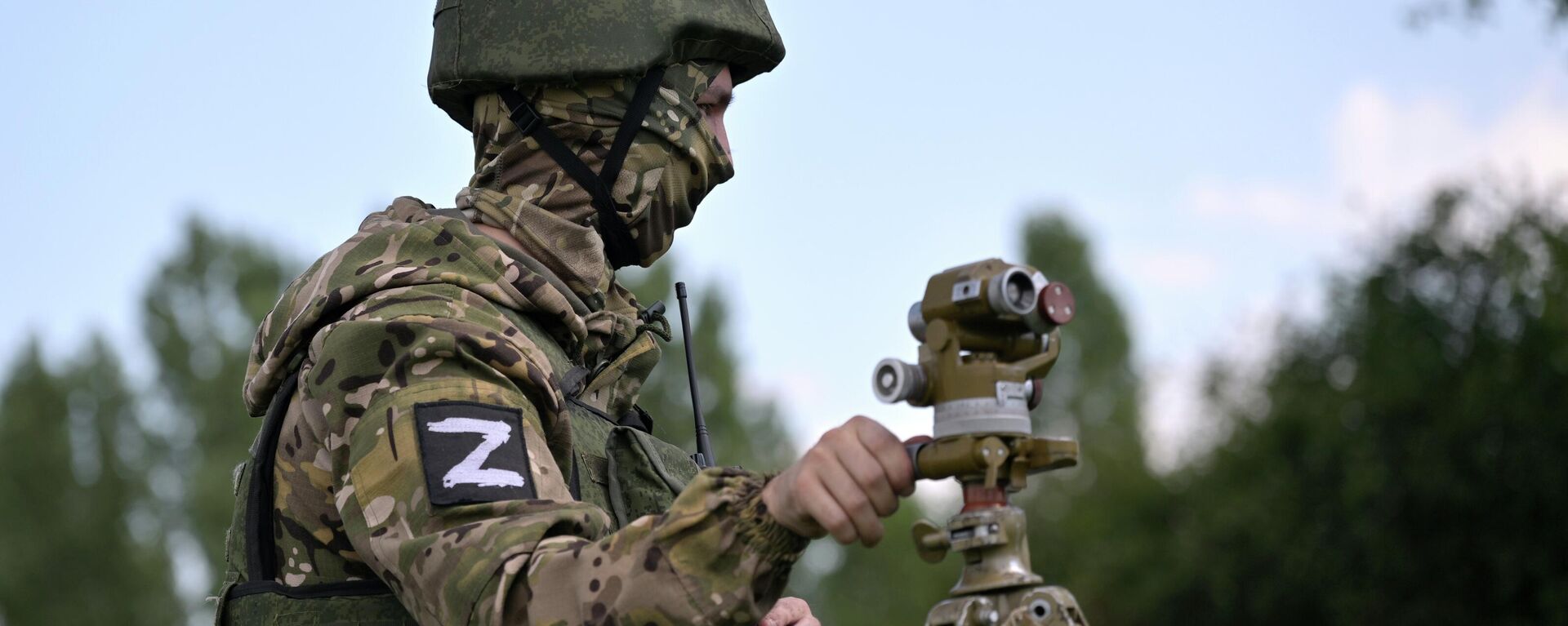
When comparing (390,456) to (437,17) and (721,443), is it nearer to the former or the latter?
(437,17)

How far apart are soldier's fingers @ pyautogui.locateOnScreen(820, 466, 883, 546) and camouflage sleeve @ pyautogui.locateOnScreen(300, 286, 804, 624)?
15 cm

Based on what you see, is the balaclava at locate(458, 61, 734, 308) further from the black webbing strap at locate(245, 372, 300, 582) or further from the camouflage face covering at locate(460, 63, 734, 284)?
the black webbing strap at locate(245, 372, 300, 582)

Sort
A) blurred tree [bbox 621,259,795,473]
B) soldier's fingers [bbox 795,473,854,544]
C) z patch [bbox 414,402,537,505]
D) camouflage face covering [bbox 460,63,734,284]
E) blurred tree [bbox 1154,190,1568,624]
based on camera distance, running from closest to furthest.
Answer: soldier's fingers [bbox 795,473,854,544]
z patch [bbox 414,402,537,505]
camouflage face covering [bbox 460,63,734,284]
blurred tree [bbox 1154,190,1568,624]
blurred tree [bbox 621,259,795,473]

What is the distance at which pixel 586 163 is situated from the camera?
178 inches

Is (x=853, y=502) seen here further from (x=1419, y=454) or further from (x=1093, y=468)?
(x=1093, y=468)

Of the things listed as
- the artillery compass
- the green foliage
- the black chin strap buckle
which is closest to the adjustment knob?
the artillery compass

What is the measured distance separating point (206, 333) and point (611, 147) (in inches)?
1391

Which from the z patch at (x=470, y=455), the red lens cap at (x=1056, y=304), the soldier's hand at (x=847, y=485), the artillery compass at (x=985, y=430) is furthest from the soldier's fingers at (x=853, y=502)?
the z patch at (x=470, y=455)

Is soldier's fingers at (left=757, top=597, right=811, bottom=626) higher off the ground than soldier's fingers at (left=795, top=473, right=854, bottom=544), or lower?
lower

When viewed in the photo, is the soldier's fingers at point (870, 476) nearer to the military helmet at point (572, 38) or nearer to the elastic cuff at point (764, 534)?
the elastic cuff at point (764, 534)

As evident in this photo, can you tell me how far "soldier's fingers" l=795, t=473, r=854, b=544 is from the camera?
298 centimetres

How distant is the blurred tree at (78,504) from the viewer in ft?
117

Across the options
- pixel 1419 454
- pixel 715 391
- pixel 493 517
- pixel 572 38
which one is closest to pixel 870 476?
pixel 493 517

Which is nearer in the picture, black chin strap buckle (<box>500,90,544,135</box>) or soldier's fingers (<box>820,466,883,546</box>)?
soldier's fingers (<box>820,466,883,546</box>)
